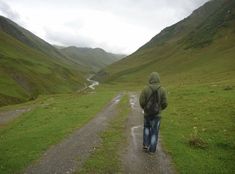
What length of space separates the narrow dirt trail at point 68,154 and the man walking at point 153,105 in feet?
9.68

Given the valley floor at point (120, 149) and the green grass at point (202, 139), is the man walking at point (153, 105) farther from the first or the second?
the green grass at point (202, 139)

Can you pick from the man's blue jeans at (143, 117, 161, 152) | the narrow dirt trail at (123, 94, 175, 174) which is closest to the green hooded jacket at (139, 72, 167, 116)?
the man's blue jeans at (143, 117, 161, 152)

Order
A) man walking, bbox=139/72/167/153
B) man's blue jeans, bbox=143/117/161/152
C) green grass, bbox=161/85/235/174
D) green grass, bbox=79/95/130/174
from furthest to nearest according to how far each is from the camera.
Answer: man's blue jeans, bbox=143/117/161/152, man walking, bbox=139/72/167/153, green grass, bbox=161/85/235/174, green grass, bbox=79/95/130/174

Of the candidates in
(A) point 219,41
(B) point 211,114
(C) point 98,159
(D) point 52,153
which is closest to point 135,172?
(C) point 98,159

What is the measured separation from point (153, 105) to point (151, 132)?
1.39 m

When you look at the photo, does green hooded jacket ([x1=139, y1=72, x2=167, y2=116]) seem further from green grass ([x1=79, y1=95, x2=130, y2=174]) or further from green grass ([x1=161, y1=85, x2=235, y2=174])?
green grass ([x1=79, y1=95, x2=130, y2=174])

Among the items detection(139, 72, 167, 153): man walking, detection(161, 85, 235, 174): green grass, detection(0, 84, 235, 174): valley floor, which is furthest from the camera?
detection(139, 72, 167, 153): man walking

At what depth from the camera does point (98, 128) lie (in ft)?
80.3

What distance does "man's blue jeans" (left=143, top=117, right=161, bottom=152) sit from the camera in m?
16.9

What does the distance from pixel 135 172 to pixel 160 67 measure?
516 ft

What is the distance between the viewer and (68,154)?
16328 mm

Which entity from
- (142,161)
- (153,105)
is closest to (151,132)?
(153,105)

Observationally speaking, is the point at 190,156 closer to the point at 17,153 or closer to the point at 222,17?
the point at 17,153

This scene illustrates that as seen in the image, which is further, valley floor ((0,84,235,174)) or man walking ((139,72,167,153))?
man walking ((139,72,167,153))
